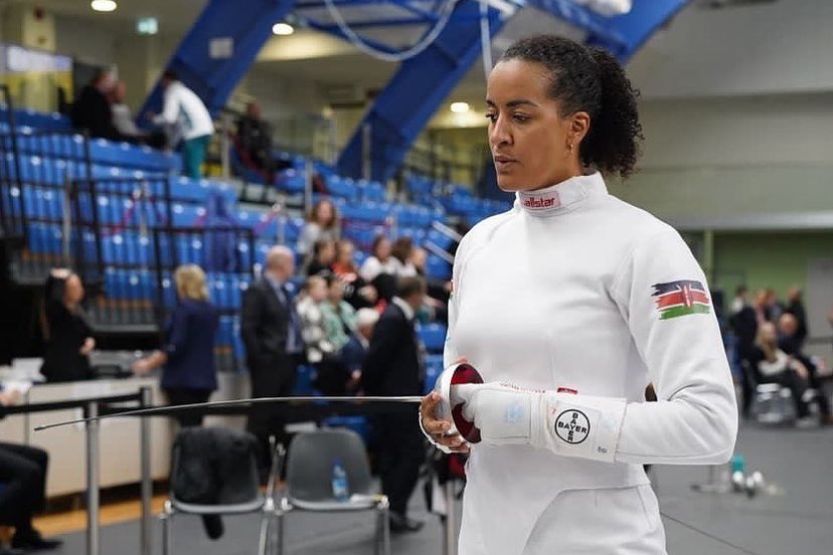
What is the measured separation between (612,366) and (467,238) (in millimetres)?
382

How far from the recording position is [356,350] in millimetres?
9234

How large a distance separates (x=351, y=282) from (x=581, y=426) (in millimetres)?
8878

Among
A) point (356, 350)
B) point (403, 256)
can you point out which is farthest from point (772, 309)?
point (356, 350)

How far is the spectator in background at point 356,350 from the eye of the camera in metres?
9.20

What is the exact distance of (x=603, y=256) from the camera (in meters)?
1.80

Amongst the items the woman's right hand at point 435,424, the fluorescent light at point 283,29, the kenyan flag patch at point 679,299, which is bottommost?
the woman's right hand at point 435,424

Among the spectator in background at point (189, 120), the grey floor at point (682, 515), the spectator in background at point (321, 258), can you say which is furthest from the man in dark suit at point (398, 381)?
the spectator in background at point (189, 120)

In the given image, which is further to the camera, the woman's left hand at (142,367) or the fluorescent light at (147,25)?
the fluorescent light at (147,25)

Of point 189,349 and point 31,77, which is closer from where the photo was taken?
point 189,349

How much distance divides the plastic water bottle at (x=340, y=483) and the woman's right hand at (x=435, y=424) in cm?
421

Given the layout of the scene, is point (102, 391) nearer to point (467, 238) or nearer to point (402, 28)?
point (467, 238)

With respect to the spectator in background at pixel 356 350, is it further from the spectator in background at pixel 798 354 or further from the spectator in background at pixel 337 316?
→ the spectator in background at pixel 798 354

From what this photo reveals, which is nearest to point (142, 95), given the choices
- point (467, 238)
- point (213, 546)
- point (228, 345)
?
point (228, 345)

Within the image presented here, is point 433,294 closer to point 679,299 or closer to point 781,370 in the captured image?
point 781,370
